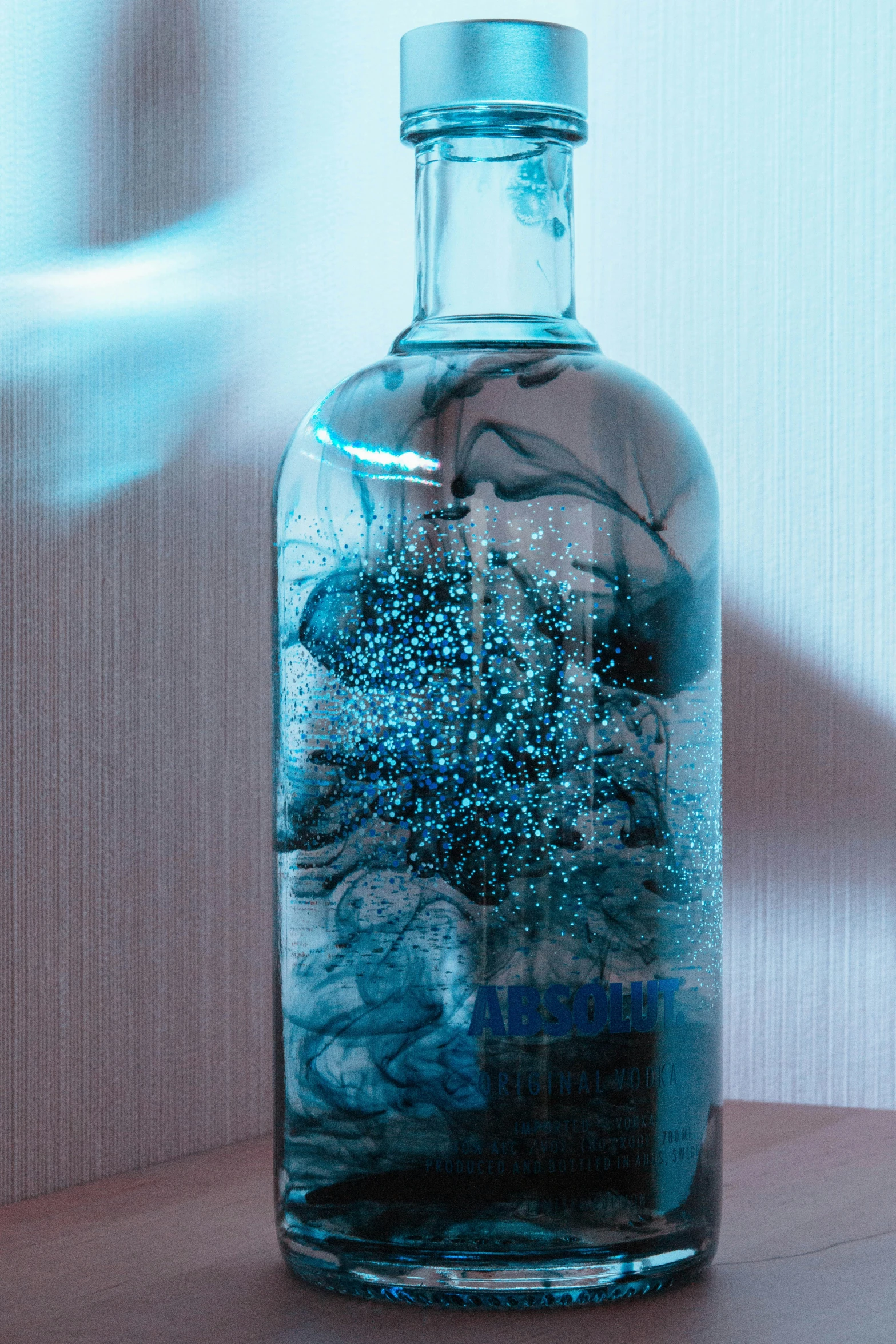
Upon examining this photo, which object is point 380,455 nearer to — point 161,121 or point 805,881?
point 161,121

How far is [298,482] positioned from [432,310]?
0.23ft

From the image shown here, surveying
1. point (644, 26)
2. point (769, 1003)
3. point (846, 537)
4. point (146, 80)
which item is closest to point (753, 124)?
point (644, 26)

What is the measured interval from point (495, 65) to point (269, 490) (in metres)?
0.24

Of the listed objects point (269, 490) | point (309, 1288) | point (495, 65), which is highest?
point (495, 65)

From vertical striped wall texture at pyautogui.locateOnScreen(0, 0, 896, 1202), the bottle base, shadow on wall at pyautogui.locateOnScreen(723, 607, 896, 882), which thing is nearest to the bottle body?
the bottle base

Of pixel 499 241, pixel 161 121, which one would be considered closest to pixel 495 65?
pixel 499 241

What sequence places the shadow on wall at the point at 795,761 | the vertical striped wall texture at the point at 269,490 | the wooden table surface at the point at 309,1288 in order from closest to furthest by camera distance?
the wooden table surface at the point at 309,1288 → the vertical striped wall texture at the point at 269,490 → the shadow on wall at the point at 795,761

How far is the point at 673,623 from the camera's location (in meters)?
0.47

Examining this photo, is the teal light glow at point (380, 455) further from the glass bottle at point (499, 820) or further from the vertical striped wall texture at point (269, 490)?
the vertical striped wall texture at point (269, 490)

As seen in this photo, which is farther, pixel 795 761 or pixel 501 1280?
pixel 795 761

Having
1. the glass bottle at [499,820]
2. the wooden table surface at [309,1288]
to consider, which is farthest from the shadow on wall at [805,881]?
the glass bottle at [499,820]

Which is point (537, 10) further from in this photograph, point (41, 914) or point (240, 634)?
point (41, 914)

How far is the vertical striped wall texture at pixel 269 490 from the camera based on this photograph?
565mm

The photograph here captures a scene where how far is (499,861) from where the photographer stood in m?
0.45
